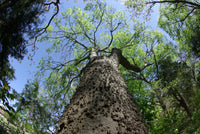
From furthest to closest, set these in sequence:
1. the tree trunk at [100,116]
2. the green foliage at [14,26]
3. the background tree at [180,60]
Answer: the background tree at [180,60], the green foliage at [14,26], the tree trunk at [100,116]

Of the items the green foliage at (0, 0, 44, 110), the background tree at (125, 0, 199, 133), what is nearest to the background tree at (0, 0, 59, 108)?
the green foliage at (0, 0, 44, 110)

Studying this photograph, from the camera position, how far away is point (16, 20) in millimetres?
3699

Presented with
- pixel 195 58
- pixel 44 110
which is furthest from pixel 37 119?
pixel 195 58

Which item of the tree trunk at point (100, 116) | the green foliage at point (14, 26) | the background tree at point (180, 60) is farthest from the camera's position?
the background tree at point (180, 60)

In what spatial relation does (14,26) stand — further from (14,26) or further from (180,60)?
(180,60)

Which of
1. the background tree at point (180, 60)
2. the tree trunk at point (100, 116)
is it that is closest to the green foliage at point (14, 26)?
the tree trunk at point (100, 116)

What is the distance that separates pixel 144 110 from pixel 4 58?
4437 mm

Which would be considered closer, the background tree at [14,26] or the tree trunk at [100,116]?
the tree trunk at [100,116]

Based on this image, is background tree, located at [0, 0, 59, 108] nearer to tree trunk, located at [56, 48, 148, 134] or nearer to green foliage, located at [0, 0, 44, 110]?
green foliage, located at [0, 0, 44, 110]

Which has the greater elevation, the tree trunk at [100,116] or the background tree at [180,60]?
the background tree at [180,60]

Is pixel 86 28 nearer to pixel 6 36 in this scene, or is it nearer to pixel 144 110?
pixel 6 36

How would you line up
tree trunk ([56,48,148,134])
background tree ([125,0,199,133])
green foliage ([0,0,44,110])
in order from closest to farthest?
tree trunk ([56,48,148,134]), green foliage ([0,0,44,110]), background tree ([125,0,199,133])

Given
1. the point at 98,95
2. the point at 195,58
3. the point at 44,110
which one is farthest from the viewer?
the point at 44,110

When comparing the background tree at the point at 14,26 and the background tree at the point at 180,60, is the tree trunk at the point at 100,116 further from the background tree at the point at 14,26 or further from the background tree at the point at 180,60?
the background tree at the point at 180,60
